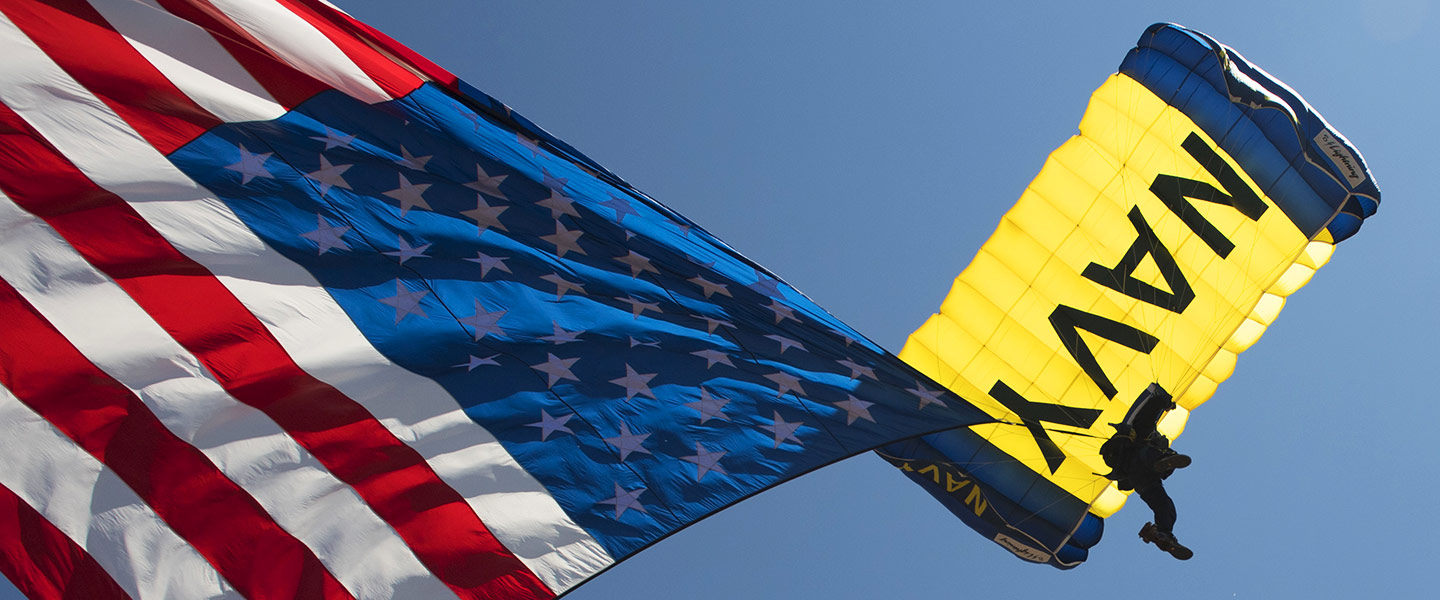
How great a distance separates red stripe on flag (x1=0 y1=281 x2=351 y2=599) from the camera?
551 centimetres

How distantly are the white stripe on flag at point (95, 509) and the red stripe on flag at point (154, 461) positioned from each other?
0.05 m

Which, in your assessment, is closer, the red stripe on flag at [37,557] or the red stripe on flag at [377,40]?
the red stripe on flag at [37,557]

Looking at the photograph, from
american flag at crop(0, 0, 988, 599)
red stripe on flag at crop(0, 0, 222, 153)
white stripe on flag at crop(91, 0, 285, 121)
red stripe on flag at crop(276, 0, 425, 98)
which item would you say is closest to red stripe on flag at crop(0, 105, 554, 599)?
american flag at crop(0, 0, 988, 599)

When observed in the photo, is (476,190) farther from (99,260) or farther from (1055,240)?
(1055,240)

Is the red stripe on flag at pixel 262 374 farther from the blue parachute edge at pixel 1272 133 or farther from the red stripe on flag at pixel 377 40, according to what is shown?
the blue parachute edge at pixel 1272 133

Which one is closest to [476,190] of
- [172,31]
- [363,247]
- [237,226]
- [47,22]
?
[363,247]

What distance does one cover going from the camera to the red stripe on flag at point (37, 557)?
554cm

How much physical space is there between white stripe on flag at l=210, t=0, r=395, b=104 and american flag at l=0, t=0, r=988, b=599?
17mm

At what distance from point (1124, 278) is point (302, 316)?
7.64 metres

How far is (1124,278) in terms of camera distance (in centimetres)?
1080

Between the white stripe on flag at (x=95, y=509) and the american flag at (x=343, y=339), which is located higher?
the american flag at (x=343, y=339)

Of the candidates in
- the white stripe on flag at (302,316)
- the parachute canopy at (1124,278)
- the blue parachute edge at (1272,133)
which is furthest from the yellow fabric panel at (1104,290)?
the white stripe on flag at (302,316)

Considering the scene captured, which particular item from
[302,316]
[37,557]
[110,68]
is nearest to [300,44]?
[110,68]

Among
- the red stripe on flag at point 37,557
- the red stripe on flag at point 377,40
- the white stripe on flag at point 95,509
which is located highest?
the red stripe on flag at point 377,40
